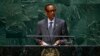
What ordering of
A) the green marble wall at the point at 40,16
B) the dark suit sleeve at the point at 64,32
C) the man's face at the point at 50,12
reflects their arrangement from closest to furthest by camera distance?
1. the dark suit sleeve at the point at 64,32
2. the man's face at the point at 50,12
3. the green marble wall at the point at 40,16

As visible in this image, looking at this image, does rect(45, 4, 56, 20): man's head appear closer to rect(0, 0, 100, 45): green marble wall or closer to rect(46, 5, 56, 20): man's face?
rect(46, 5, 56, 20): man's face

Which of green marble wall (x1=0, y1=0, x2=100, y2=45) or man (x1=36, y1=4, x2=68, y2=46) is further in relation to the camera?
green marble wall (x1=0, y1=0, x2=100, y2=45)

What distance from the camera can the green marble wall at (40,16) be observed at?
612 centimetres

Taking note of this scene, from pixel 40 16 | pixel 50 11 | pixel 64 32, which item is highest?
pixel 50 11

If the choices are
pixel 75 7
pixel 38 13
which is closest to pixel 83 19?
pixel 75 7

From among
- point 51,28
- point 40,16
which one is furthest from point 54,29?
point 40,16

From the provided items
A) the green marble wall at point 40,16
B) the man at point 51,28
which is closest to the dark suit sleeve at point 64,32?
the man at point 51,28

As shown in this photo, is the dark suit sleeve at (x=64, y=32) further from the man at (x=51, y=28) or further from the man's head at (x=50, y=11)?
the man's head at (x=50, y=11)

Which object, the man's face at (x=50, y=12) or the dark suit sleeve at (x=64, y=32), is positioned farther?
the man's face at (x=50, y=12)

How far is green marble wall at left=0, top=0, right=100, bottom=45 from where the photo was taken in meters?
6.12

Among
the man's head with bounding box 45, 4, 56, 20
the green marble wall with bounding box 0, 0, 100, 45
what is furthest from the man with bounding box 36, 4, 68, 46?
the green marble wall with bounding box 0, 0, 100, 45

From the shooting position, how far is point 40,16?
616 cm

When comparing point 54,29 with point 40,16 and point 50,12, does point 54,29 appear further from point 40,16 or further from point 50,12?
point 40,16

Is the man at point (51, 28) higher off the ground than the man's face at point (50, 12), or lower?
lower
